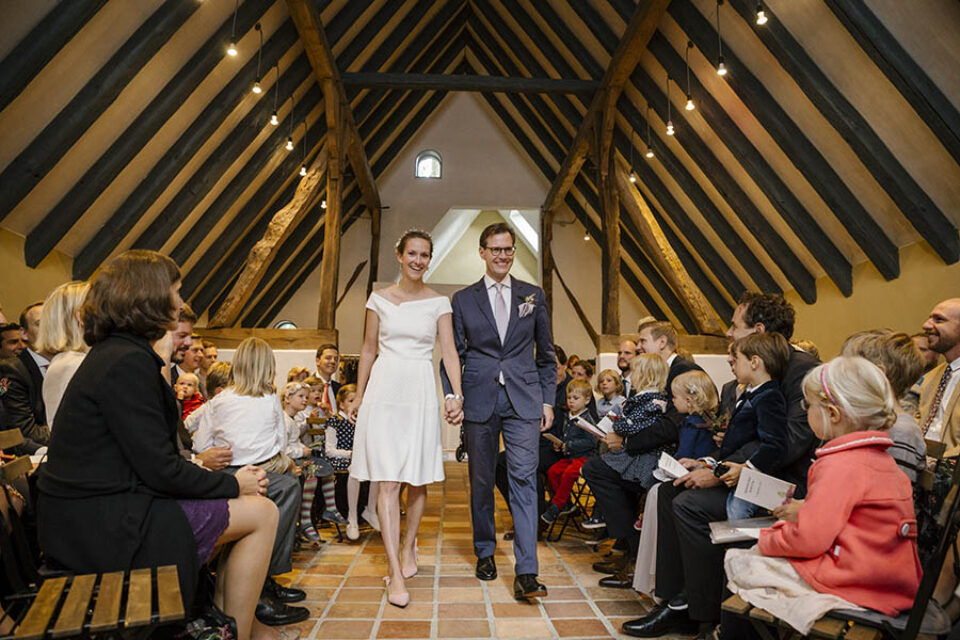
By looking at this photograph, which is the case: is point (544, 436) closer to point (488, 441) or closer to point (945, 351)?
point (488, 441)

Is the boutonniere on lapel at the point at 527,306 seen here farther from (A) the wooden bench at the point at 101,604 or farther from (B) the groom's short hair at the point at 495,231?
(A) the wooden bench at the point at 101,604

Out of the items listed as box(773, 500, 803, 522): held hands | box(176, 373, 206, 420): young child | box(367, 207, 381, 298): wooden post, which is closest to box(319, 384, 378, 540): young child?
box(176, 373, 206, 420): young child

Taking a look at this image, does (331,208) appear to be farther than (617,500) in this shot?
Yes

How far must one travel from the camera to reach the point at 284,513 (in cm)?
293

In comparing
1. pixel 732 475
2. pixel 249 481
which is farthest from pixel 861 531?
pixel 249 481

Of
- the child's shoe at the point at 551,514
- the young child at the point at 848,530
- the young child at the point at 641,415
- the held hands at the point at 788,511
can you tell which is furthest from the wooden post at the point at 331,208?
the young child at the point at 848,530

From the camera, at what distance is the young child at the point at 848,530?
1.68 metres

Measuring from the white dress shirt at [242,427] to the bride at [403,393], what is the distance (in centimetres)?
42

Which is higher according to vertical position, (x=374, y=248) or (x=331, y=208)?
(x=374, y=248)

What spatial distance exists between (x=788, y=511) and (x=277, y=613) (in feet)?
6.39

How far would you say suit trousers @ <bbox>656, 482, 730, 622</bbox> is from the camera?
234cm

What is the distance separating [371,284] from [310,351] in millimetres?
4716

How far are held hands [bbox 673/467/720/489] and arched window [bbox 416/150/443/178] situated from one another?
10.3 m

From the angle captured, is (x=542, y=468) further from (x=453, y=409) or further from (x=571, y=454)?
(x=453, y=409)
